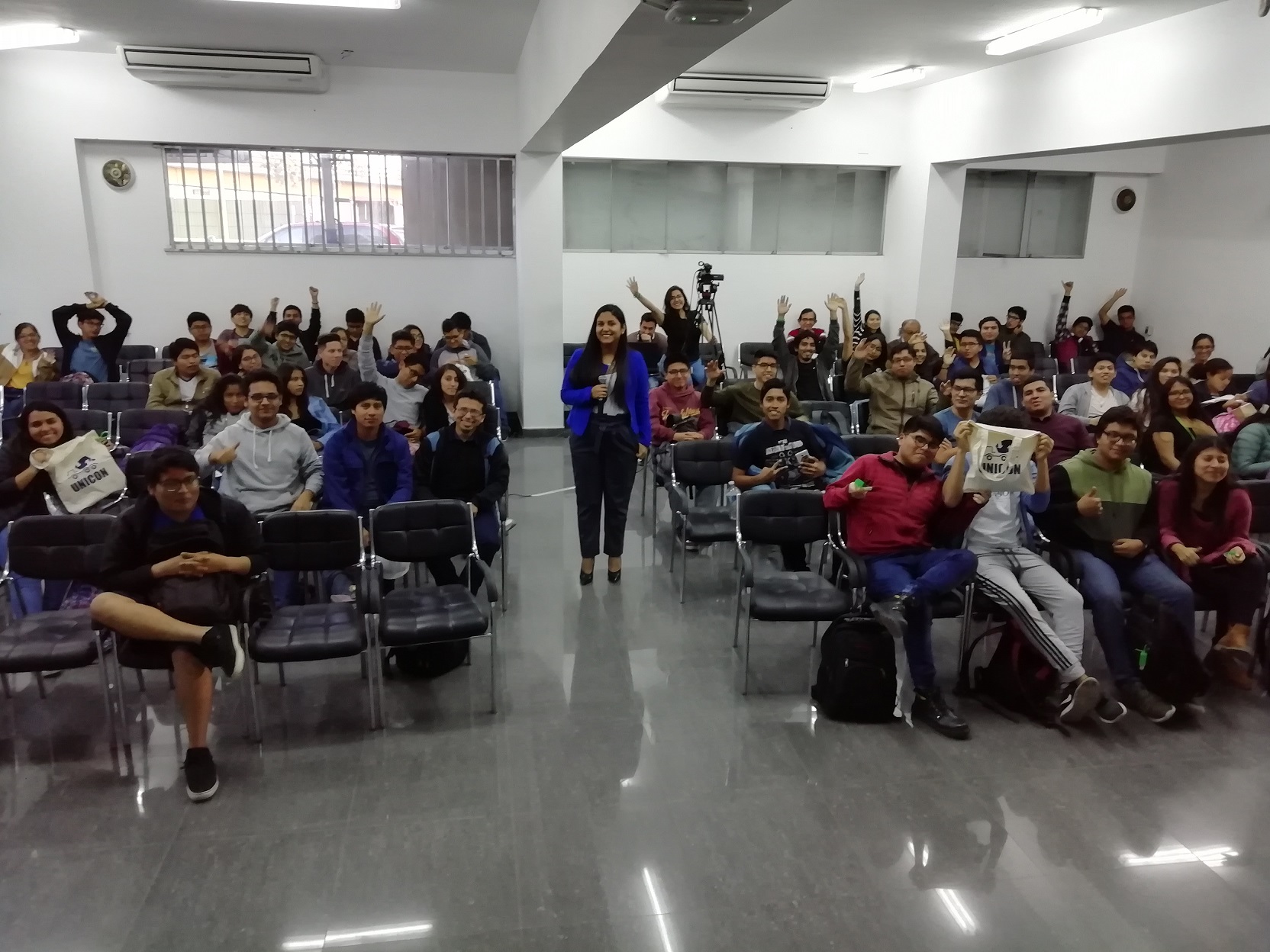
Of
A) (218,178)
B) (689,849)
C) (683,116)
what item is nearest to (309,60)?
(218,178)

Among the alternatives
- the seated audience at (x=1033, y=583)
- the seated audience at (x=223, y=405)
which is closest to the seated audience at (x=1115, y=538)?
the seated audience at (x=1033, y=583)

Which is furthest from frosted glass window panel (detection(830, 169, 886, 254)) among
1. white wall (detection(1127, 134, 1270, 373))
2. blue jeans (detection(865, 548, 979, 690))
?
blue jeans (detection(865, 548, 979, 690))

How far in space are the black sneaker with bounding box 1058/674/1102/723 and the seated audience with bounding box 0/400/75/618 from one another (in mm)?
4362

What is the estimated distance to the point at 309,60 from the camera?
24.5 feet

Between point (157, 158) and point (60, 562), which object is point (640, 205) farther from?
point (60, 562)

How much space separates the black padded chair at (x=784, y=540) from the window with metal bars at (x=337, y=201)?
224 inches

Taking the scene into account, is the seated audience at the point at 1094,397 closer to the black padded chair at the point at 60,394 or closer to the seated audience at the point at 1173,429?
the seated audience at the point at 1173,429

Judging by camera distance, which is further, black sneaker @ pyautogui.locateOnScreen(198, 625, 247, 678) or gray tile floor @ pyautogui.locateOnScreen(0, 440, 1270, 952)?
black sneaker @ pyautogui.locateOnScreen(198, 625, 247, 678)

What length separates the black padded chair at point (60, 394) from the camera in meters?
6.57

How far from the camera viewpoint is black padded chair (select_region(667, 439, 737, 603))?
4.83 m

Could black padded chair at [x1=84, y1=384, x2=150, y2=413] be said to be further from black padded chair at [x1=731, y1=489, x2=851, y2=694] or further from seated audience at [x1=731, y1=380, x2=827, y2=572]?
black padded chair at [x1=731, y1=489, x2=851, y2=694]

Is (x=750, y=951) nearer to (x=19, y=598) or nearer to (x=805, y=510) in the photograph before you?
(x=805, y=510)

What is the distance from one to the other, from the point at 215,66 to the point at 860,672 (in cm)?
731

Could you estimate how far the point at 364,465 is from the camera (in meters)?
4.29
